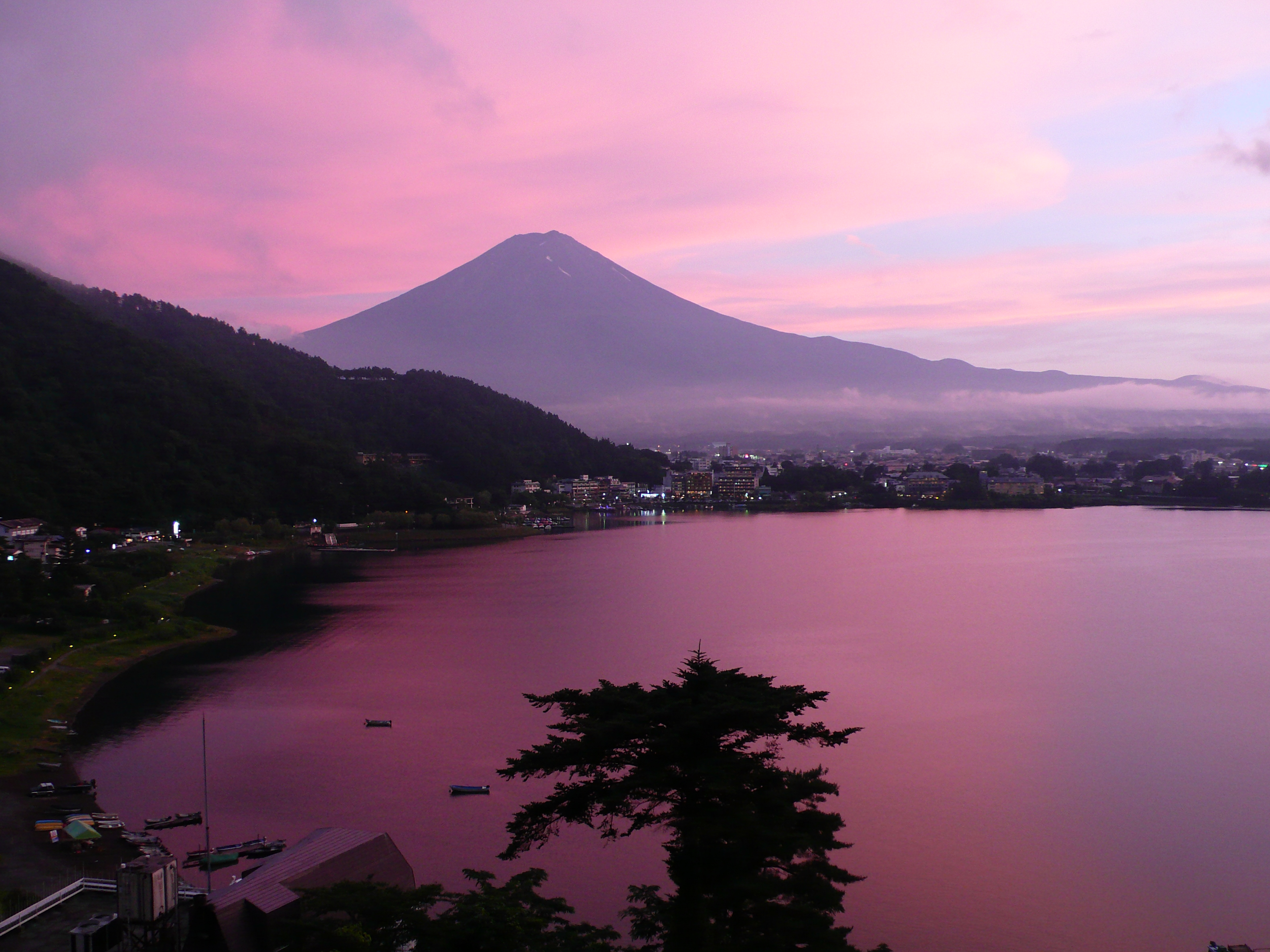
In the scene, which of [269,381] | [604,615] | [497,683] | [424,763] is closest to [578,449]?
[269,381]

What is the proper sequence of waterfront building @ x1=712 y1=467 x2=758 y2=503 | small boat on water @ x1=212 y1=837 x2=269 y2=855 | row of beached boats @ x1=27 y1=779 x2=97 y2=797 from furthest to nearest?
waterfront building @ x1=712 y1=467 x2=758 y2=503 → row of beached boats @ x1=27 y1=779 x2=97 y2=797 → small boat on water @ x1=212 y1=837 x2=269 y2=855

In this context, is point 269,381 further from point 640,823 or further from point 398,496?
point 640,823

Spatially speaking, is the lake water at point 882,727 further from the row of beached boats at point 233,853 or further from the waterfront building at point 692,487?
the waterfront building at point 692,487

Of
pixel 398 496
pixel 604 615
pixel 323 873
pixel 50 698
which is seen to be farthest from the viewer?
pixel 398 496

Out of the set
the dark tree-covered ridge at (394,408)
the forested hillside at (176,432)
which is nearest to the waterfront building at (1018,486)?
the dark tree-covered ridge at (394,408)

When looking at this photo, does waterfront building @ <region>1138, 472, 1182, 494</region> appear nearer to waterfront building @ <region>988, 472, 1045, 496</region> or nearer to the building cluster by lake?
the building cluster by lake

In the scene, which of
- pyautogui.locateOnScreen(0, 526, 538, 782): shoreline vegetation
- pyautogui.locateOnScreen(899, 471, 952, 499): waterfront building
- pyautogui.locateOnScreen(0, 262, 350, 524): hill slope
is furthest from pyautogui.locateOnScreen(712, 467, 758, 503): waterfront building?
pyautogui.locateOnScreen(0, 526, 538, 782): shoreline vegetation
